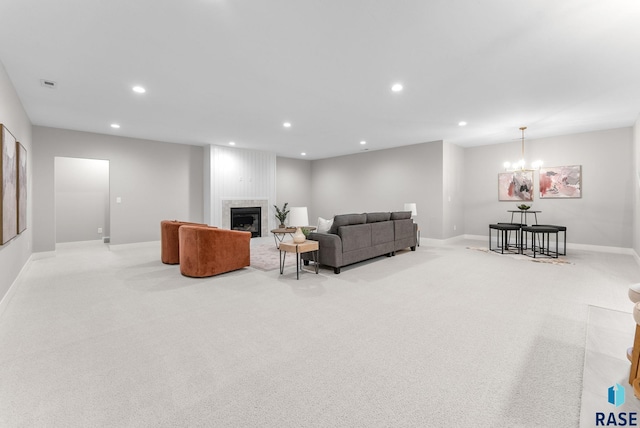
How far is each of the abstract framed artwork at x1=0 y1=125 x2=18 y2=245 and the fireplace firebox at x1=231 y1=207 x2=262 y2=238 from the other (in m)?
A: 5.08

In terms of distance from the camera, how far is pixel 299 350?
7.44 feet

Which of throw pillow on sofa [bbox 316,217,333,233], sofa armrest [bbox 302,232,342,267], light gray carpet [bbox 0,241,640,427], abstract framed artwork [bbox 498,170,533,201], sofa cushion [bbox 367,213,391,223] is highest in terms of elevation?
abstract framed artwork [bbox 498,170,533,201]

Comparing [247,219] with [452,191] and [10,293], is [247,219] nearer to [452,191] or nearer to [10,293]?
[10,293]

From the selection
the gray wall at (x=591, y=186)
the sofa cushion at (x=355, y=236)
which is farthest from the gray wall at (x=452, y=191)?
the sofa cushion at (x=355, y=236)

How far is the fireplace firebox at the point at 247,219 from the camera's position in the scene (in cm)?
876

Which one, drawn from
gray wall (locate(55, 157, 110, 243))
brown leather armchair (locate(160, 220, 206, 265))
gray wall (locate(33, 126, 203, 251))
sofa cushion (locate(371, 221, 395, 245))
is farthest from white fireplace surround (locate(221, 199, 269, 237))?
sofa cushion (locate(371, 221, 395, 245))

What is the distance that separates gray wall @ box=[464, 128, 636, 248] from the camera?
20.6ft

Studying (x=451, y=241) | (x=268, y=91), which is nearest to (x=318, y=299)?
(x=268, y=91)

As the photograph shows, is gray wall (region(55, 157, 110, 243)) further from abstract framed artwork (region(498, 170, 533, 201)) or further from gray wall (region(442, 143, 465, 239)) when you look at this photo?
abstract framed artwork (region(498, 170, 533, 201))

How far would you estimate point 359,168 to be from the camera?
385 inches

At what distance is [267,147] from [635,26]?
7.49 meters

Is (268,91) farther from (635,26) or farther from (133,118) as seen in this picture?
(635,26)

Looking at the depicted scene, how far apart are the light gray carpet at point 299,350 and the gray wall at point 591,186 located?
2996 mm

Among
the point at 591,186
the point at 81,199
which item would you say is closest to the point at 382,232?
the point at 591,186
